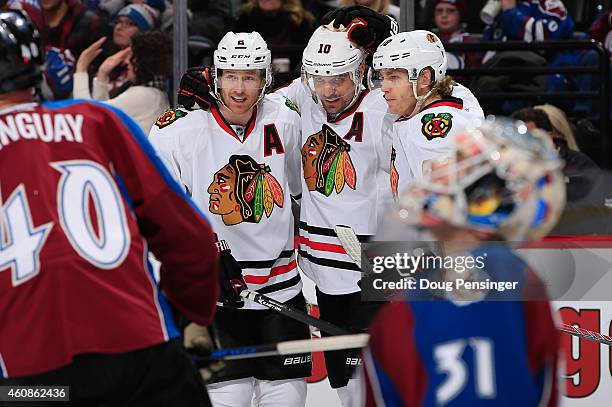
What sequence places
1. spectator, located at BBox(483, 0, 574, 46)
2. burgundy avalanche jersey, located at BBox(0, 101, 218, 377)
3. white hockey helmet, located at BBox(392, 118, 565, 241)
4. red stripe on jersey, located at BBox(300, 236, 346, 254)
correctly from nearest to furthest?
white hockey helmet, located at BBox(392, 118, 565, 241) < burgundy avalanche jersey, located at BBox(0, 101, 218, 377) < red stripe on jersey, located at BBox(300, 236, 346, 254) < spectator, located at BBox(483, 0, 574, 46)

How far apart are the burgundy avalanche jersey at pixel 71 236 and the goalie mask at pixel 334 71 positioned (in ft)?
5.42

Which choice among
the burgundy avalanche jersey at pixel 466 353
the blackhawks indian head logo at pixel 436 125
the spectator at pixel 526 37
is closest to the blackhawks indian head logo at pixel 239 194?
the blackhawks indian head logo at pixel 436 125

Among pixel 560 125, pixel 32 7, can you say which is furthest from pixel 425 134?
pixel 32 7

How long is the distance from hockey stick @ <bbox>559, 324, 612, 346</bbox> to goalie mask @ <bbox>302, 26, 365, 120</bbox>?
3.48 feet

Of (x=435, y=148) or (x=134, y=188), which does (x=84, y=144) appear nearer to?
(x=134, y=188)

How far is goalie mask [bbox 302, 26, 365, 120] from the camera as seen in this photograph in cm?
395

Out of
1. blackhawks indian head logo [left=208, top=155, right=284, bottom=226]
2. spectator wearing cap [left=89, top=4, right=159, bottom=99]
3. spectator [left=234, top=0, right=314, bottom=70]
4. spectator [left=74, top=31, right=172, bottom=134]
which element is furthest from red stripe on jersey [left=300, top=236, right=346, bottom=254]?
spectator [left=234, top=0, right=314, bottom=70]

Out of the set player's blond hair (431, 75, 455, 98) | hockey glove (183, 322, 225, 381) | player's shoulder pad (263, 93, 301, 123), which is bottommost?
hockey glove (183, 322, 225, 381)

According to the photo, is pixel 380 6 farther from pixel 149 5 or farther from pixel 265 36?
pixel 149 5

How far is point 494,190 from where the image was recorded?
167 centimetres

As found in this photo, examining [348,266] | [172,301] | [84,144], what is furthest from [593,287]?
[84,144]

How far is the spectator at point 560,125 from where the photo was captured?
4855 millimetres

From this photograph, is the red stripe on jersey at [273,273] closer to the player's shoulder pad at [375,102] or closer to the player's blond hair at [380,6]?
the player's shoulder pad at [375,102]

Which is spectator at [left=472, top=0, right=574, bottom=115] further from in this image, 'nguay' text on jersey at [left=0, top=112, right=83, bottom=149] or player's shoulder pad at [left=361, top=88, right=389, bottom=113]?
'nguay' text on jersey at [left=0, top=112, right=83, bottom=149]
